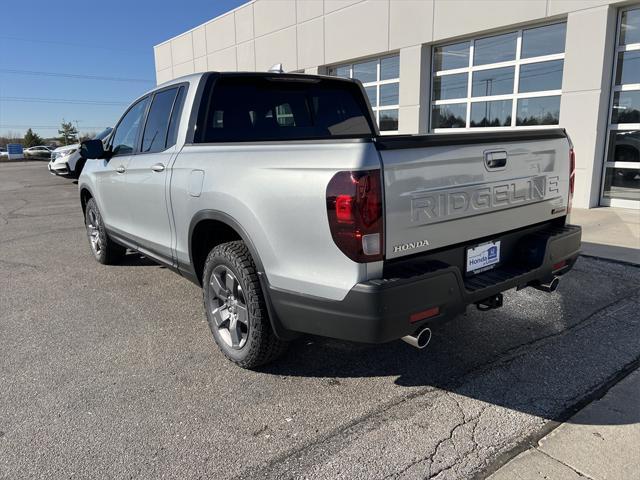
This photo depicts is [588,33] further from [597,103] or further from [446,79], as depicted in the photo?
[446,79]

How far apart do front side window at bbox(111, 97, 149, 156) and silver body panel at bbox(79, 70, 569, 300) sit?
3.92ft

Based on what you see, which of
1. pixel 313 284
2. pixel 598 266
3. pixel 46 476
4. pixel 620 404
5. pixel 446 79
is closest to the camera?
pixel 46 476

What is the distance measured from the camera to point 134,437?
8.62 ft

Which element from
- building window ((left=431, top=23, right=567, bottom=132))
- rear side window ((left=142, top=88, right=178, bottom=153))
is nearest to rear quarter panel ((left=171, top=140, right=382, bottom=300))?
rear side window ((left=142, top=88, right=178, bottom=153))

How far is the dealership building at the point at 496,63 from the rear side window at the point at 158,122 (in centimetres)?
399

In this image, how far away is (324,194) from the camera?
245 centimetres

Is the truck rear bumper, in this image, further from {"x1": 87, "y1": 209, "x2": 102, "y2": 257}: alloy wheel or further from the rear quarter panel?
{"x1": 87, "y1": 209, "x2": 102, "y2": 257}: alloy wheel

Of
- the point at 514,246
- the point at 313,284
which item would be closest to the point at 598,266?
the point at 514,246

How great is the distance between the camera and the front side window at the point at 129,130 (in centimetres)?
475

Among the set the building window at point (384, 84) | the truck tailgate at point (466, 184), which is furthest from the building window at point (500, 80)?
the truck tailgate at point (466, 184)

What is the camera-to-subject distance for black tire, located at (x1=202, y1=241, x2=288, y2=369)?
301 centimetres

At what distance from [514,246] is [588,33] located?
7168mm

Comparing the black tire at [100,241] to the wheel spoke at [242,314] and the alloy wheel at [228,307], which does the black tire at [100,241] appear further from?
the wheel spoke at [242,314]

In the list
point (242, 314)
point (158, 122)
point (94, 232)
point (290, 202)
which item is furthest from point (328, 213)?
point (94, 232)
